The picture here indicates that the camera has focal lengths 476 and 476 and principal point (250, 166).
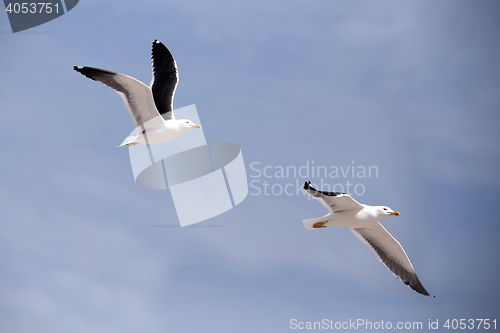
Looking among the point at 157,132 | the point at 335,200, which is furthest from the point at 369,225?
the point at 157,132

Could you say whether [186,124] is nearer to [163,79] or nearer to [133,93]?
[163,79]

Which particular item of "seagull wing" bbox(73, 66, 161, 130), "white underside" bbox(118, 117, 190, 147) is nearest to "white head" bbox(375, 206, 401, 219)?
"white underside" bbox(118, 117, 190, 147)

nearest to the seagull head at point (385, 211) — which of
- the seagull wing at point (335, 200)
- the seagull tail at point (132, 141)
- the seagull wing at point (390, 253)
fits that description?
the seagull wing at point (335, 200)

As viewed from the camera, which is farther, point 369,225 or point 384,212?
point 369,225

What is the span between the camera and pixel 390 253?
10.5 m

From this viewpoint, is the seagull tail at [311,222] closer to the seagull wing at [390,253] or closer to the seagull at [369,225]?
the seagull at [369,225]

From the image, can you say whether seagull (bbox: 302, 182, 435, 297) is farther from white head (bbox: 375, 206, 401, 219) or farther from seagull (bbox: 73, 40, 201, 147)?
seagull (bbox: 73, 40, 201, 147)

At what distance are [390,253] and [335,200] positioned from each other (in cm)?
236

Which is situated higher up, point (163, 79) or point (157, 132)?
point (163, 79)

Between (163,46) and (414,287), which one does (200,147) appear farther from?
(414,287)

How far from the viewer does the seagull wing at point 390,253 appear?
10266 millimetres

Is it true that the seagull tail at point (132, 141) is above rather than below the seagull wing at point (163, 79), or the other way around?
below

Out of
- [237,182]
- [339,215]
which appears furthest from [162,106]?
[339,215]

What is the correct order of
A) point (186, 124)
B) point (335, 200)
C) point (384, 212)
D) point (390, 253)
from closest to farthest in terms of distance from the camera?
point (335, 200), point (384, 212), point (186, 124), point (390, 253)
